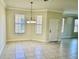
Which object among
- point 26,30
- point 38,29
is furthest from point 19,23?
point 38,29

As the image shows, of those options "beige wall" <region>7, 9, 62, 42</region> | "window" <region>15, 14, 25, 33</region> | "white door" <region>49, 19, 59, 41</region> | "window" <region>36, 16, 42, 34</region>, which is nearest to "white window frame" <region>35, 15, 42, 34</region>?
"window" <region>36, 16, 42, 34</region>

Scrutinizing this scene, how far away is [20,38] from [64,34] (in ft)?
17.1

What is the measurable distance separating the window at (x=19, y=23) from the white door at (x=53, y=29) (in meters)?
2.16

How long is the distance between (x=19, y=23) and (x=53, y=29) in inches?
107

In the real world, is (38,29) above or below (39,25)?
below

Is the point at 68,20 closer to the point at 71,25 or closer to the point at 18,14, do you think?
the point at 71,25

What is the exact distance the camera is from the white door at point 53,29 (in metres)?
9.88

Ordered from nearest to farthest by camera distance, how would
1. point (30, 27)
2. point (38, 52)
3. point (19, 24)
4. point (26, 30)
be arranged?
point (38, 52)
point (19, 24)
point (26, 30)
point (30, 27)

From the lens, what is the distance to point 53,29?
10.0 meters

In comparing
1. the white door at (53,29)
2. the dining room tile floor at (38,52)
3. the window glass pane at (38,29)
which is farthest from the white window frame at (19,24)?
the dining room tile floor at (38,52)

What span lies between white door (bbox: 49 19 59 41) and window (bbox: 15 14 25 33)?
2.16 meters

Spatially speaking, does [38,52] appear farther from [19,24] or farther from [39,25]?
[19,24]

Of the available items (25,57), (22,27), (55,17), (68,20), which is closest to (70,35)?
(68,20)

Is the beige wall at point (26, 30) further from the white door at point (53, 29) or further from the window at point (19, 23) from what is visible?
the white door at point (53, 29)
